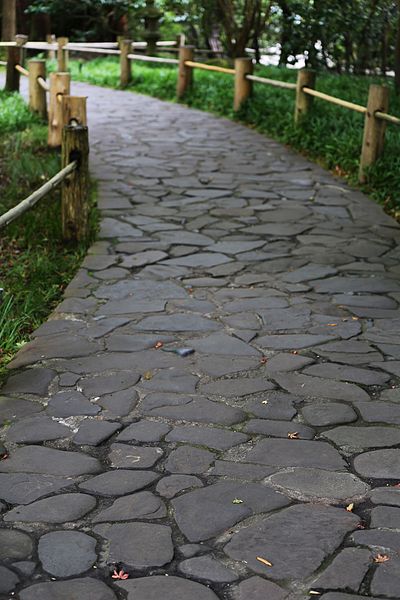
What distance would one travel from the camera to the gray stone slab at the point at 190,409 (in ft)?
11.4

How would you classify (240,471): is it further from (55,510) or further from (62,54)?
(62,54)

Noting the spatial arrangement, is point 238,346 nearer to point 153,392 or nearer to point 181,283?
point 153,392

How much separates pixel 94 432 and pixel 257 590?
1151 millimetres

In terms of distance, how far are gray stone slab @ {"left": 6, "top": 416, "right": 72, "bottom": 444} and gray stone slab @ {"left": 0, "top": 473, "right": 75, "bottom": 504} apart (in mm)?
280

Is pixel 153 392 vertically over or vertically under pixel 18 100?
under

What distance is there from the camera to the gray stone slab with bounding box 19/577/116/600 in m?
2.38

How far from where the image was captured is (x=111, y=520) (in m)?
2.77

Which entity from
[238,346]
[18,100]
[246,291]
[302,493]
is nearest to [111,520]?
[302,493]

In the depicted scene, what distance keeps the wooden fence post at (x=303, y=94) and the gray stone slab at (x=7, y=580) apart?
807 centimetres

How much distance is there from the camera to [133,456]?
3.18 metres

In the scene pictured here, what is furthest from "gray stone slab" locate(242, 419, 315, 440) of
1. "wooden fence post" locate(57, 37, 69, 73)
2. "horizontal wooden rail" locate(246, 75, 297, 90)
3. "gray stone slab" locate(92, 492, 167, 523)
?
"wooden fence post" locate(57, 37, 69, 73)

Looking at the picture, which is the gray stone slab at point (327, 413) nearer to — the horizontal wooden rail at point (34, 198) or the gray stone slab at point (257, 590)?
the gray stone slab at point (257, 590)

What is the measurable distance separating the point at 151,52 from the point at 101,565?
17218 millimetres

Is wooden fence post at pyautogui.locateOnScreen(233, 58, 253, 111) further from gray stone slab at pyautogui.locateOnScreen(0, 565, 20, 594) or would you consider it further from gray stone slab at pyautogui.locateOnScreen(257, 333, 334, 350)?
gray stone slab at pyautogui.locateOnScreen(0, 565, 20, 594)
